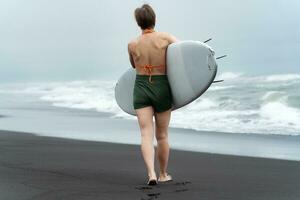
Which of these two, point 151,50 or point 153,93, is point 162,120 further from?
point 151,50

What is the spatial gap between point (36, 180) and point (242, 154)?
328cm

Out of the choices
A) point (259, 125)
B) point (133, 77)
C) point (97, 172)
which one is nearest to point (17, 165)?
point (97, 172)

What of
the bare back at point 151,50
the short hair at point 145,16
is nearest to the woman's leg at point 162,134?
the bare back at point 151,50

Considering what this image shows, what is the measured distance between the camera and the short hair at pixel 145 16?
16.0 feet

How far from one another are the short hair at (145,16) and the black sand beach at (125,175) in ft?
4.13

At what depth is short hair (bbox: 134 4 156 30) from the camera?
192 inches

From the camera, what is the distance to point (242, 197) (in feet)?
14.3

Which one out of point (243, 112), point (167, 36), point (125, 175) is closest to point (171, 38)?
point (167, 36)

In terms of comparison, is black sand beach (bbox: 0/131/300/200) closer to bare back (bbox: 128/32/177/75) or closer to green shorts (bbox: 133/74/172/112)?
green shorts (bbox: 133/74/172/112)

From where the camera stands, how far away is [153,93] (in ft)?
16.2

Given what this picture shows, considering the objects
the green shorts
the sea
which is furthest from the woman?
the sea

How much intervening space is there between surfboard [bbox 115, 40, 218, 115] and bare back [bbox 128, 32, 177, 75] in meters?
Result: 0.06

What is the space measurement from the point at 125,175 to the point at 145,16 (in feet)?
4.74

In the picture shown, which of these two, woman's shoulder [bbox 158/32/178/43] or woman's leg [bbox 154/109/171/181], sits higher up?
woman's shoulder [bbox 158/32/178/43]
